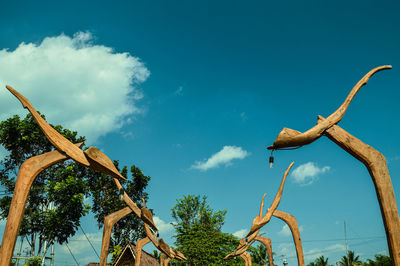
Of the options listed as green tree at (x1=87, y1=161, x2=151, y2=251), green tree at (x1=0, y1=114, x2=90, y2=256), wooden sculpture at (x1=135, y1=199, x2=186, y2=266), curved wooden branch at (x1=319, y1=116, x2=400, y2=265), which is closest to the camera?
curved wooden branch at (x1=319, y1=116, x2=400, y2=265)

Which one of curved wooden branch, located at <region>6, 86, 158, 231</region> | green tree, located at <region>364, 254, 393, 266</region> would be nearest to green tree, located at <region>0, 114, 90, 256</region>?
curved wooden branch, located at <region>6, 86, 158, 231</region>

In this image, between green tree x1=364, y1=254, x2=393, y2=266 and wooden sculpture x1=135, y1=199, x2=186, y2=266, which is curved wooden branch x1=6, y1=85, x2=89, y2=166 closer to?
wooden sculpture x1=135, y1=199, x2=186, y2=266

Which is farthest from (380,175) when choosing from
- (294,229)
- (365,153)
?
(294,229)

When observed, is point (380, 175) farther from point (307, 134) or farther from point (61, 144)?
point (61, 144)

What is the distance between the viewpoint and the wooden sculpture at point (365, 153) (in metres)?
3.17

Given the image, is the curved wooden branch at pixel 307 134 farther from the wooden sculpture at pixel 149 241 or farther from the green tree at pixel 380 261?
the green tree at pixel 380 261

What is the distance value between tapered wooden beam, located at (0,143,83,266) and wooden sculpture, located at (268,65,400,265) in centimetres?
257

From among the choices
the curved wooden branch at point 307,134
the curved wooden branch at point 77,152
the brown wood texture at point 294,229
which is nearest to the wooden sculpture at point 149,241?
the brown wood texture at point 294,229

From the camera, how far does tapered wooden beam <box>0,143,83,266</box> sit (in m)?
3.10

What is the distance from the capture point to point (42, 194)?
1967 centimetres

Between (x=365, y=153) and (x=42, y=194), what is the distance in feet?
67.5

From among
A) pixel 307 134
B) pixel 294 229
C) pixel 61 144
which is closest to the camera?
pixel 307 134

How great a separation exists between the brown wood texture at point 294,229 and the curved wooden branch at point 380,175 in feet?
12.0

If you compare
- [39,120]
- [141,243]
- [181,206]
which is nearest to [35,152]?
[141,243]
